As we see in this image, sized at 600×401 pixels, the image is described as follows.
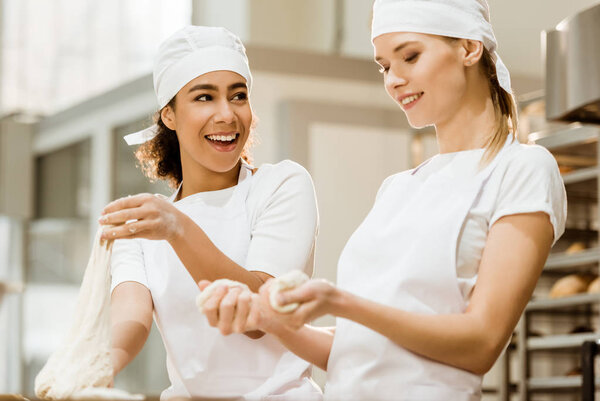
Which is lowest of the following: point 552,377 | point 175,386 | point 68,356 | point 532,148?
point 552,377

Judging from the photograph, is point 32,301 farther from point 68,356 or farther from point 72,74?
point 68,356

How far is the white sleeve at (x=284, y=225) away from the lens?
150 cm

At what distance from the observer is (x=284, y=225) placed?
5.06 ft

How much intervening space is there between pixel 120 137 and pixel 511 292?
3.70 meters

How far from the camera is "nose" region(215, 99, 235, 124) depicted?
1.57 metres

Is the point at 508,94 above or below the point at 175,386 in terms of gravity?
above

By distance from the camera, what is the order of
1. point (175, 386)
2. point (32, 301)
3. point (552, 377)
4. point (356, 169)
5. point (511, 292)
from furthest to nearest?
point (32, 301)
point (356, 169)
point (552, 377)
point (175, 386)
point (511, 292)

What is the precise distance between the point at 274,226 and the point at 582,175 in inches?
85.3

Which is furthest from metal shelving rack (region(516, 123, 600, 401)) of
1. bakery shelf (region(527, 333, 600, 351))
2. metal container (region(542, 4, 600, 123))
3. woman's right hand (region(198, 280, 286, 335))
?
woman's right hand (region(198, 280, 286, 335))

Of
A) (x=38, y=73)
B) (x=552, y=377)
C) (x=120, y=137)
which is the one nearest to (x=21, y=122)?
(x=38, y=73)

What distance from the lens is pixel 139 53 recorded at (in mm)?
4930

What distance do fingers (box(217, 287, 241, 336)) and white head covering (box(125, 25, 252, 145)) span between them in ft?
1.97

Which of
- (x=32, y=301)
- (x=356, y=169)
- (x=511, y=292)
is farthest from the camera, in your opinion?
(x=32, y=301)

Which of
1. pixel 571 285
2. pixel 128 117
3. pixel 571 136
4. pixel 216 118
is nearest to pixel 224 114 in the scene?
pixel 216 118
